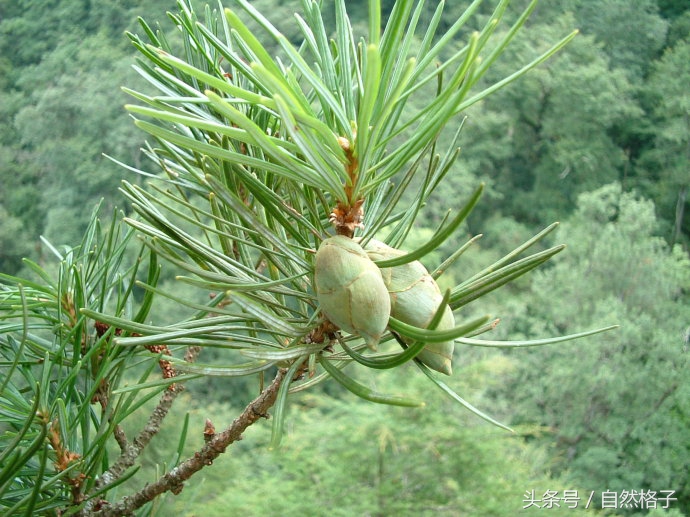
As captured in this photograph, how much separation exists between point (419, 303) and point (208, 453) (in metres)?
0.13

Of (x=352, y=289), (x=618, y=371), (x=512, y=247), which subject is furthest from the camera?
(x=512, y=247)

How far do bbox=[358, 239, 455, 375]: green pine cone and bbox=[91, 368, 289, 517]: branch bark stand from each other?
0.06 metres

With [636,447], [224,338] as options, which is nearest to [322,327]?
[224,338]

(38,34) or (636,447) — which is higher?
(38,34)

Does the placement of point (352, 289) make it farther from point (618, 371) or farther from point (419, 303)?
point (618, 371)

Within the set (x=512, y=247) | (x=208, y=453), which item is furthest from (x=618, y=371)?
(x=208, y=453)

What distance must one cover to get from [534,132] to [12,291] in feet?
29.7

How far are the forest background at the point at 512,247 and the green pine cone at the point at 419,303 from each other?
1.42 metres

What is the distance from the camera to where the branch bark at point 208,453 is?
11.0 inches

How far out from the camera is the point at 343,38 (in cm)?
25

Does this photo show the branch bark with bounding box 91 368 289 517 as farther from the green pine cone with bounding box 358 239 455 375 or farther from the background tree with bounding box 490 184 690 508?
the background tree with bounding box 490 184 690 508

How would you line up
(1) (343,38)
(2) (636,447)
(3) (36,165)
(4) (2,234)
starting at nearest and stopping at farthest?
(1) (343,38)
(2) (636,447)
(4) (2,234)
(3) (36,165)

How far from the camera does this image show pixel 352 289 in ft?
0.71

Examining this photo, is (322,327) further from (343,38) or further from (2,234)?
(2,234)
